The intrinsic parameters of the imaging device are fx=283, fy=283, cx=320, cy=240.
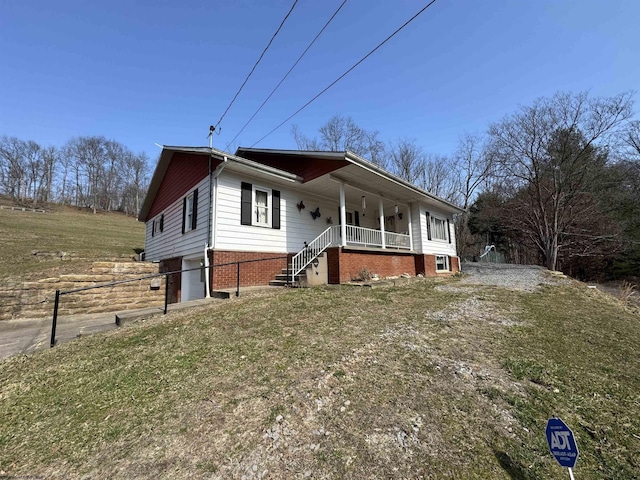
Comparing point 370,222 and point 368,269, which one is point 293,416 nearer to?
point 368,269

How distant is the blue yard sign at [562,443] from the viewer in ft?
5.99

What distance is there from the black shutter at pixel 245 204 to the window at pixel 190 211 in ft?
5.91

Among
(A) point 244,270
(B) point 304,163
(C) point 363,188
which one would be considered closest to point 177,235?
(A) point 244,270

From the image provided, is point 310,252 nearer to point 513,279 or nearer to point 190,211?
point 190,211

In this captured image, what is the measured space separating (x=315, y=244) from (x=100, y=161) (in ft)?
181

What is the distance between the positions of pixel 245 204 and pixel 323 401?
7.52m

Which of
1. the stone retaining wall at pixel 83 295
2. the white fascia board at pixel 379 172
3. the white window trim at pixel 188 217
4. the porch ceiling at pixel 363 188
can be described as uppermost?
the white fascia board at pixel 379 172

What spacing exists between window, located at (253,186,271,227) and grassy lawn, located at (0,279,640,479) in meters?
4.97

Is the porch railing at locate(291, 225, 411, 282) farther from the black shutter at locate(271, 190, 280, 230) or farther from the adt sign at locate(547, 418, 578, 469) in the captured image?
the adt sign at locate(547, 418, 578, 469)

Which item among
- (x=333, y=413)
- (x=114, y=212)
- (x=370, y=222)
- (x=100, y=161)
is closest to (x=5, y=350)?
(x=333, y=413)

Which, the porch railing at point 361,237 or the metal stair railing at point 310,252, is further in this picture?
the porch railing at point 361,237

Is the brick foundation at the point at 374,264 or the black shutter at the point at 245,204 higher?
the black shutter at the point at 245,204

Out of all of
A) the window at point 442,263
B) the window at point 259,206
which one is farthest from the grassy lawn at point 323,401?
the window at point 442,263

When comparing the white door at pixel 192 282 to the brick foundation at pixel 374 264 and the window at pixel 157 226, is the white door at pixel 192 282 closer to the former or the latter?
the window at pixel 157 226
